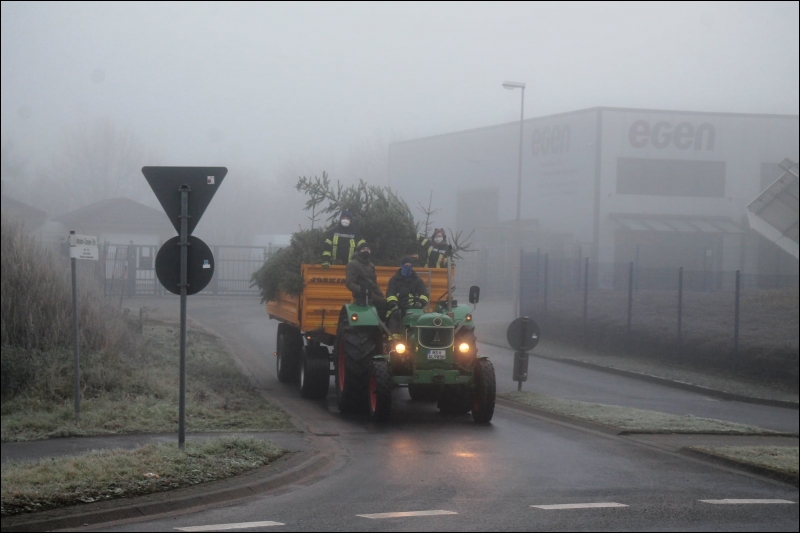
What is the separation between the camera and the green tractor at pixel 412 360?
1231cm

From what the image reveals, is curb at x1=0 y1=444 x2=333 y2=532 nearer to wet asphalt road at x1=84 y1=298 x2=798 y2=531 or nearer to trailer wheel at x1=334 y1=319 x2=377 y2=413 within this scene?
wet asphalt road at x1=84 y1=298 x2=798 y2=531

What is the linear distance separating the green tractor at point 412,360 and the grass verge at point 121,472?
3130 millimetres

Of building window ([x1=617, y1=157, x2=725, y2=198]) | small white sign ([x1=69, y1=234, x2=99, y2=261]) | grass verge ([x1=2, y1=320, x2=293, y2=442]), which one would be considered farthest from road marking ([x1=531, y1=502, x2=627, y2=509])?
building window ([x1=617, y1=157, x2=725, y2=198])

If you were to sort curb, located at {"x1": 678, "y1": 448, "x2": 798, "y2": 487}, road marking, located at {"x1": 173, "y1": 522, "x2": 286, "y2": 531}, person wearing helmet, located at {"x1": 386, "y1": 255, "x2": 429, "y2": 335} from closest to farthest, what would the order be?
road marking, located at {"x1": 173, "y1": 522, "x2": 286, "y2": 531} < curb, located at {"x1": 678, "y1": 448, "x2": 798, "y2": 487} < person wearing helmet, located at {"x1": 386, "y1": 255, "x2": 429, "y2": 335}

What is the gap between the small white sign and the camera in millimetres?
11320

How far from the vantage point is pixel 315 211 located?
14891 mm

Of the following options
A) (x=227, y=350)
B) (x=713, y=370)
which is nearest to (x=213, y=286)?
(x=227, y=350)

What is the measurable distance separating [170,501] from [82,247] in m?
5.10

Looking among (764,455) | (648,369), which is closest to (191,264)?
(764,455)

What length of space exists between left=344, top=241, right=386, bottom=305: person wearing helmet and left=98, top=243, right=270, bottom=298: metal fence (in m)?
6.76

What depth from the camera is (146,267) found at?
948 inches

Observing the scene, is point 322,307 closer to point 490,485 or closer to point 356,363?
point 356,363

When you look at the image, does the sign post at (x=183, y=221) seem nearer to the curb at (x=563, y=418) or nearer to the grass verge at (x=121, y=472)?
the grass verge at (x=121, y=472)

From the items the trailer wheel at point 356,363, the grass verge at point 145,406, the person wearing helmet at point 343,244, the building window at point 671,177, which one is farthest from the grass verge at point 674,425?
the building window at point 671,177
